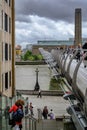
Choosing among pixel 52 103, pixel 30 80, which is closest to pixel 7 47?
pixel 52 103

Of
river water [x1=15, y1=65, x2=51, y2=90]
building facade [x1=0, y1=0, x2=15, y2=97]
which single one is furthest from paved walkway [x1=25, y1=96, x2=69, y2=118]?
river water [x1=15, y1=65, x2=51, y2=90]

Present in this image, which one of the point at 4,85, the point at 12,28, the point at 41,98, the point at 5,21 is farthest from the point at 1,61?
the point at 41,98

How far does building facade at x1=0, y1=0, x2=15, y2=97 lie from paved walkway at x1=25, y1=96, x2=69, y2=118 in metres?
2.38

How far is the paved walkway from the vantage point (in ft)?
90.5

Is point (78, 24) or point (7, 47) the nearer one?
point (7, 47)

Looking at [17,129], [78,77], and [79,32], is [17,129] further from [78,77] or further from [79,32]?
[79,32]

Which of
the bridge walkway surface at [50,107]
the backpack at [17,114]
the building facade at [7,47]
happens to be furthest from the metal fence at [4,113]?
the building facade at [7,47]

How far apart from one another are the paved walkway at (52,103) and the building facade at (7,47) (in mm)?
2382

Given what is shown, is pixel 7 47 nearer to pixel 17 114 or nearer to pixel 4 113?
pixel 4 113

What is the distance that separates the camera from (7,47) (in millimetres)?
28781

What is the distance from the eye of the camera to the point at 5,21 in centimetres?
2817

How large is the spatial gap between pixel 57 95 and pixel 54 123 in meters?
16.5

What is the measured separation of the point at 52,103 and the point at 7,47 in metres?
6.13

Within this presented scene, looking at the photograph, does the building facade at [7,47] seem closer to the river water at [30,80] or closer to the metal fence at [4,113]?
the metal fence at [4,113]
